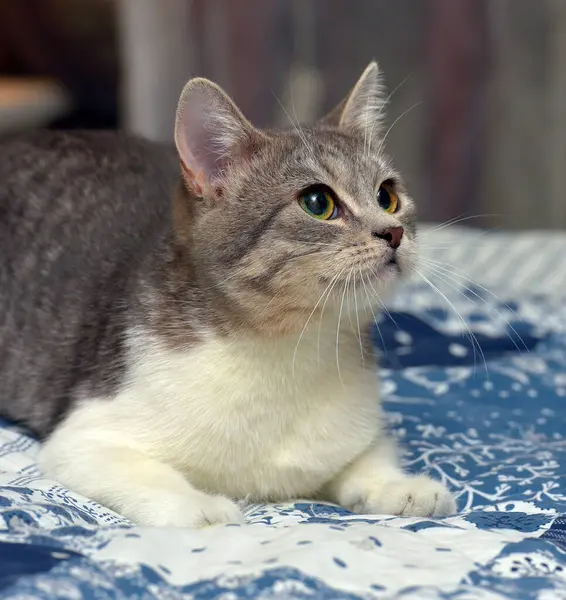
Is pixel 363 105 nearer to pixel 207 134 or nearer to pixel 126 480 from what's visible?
pixel 207 134

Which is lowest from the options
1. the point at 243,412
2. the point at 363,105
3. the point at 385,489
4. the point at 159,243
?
the point at 385,489

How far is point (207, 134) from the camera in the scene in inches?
63.3

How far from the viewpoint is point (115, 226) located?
6.51 feet

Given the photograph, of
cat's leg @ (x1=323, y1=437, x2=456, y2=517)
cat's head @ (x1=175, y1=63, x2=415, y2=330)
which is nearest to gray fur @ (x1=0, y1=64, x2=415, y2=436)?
cat's head @ (x1=175, y1=63, x2=415, y2=330)

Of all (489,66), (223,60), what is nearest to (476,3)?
(489,66)

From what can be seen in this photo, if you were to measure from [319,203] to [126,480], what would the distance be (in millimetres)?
525

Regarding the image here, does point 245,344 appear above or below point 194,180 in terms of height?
below

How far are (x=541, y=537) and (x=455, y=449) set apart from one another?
518 mm

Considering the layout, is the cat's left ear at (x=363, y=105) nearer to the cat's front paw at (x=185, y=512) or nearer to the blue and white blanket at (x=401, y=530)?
the blue and white blanket at (x=401, y=530)

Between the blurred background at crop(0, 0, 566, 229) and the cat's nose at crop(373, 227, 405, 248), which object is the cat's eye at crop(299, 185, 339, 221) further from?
the blurred background at crop(0, 0, 566, 229)

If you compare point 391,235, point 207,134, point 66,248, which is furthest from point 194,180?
point 66,248

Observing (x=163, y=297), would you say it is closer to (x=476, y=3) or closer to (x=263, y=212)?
(x=263, y=212)

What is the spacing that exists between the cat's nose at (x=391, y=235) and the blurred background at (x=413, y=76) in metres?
2.76

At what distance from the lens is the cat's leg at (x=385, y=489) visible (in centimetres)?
157
